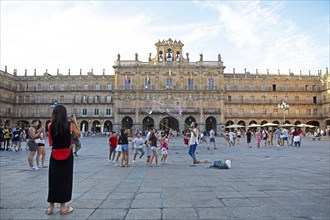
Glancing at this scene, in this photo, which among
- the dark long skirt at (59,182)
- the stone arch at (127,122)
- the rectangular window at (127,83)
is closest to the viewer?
the dark long skirt at (59,182)

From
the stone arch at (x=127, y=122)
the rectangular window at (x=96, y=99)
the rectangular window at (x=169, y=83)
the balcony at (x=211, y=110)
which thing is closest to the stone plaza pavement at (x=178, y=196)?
the balcony at (x=211, y=110)

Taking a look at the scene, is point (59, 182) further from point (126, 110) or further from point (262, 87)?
point (262, 87)

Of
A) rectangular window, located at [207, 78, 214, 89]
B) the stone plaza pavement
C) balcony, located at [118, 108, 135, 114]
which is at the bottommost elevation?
the stone plaza pavement

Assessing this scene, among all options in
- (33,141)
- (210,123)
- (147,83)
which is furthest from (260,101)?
(33,141)

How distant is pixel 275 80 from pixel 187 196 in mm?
52054

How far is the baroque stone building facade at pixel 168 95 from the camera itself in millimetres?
47531

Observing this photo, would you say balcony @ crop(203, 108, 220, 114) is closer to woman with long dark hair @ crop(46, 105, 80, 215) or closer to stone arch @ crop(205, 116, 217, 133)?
stone arch @ crop(205, 116, 217, 133)

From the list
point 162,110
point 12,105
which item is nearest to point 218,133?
point 162,110

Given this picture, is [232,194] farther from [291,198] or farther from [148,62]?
[148,62]

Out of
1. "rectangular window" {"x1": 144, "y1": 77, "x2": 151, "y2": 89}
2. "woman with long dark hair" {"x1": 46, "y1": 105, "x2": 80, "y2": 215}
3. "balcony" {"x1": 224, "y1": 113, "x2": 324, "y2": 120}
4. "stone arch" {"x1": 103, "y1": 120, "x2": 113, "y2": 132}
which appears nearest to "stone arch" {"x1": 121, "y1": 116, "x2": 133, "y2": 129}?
"stone arch" {"x1": 103, "y1": 120, "x2": 113, "y2": 132}

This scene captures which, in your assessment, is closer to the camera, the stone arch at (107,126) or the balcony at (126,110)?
the balcony at (126,110)

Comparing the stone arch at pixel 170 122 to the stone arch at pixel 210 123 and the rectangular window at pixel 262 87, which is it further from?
the rectangular window at pixel 262 87

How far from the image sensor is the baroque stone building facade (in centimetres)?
4753

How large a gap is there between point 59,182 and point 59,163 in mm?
280
